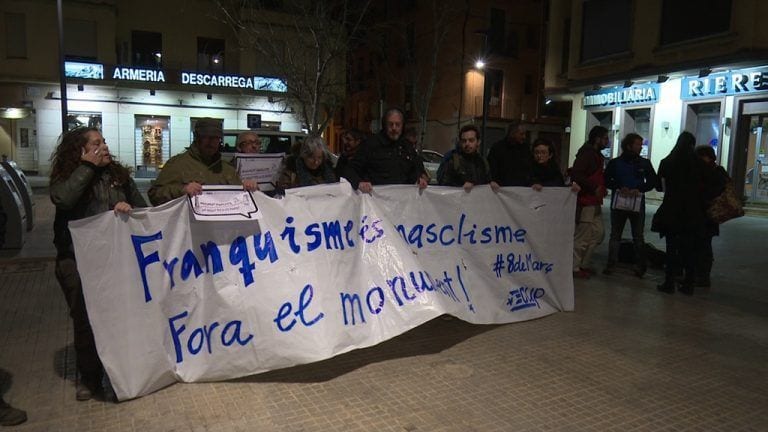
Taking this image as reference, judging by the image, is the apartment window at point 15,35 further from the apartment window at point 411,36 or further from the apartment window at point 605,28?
the apartment window at point 605,28

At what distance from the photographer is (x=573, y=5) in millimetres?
19750

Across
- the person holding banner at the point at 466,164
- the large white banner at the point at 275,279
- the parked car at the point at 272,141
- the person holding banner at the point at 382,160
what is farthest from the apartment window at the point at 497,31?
the large white banner at the point at 275,279

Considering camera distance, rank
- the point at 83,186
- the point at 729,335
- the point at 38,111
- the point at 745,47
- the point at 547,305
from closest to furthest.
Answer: the point at 83,186, the point at 729,335, the point at 547,305, the point at 745,47, the point at 38,111

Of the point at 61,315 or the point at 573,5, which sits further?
the point at 573,5

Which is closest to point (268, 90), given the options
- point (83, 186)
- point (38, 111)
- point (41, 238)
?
point (38, 111)

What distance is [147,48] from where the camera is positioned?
93.6ft

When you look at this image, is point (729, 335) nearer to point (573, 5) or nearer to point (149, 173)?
point (573, 5)

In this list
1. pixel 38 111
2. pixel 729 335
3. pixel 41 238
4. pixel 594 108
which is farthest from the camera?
pixel 38 111

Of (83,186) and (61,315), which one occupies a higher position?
(83,186)

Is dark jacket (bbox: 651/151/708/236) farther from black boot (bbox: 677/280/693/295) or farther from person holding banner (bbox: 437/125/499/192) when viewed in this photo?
person holding banner (bbox: 437/125/499/192)

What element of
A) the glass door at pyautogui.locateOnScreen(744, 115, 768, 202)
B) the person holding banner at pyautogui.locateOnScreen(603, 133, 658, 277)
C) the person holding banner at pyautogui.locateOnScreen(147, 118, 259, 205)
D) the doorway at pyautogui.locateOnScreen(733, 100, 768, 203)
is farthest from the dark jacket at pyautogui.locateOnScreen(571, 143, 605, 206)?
the glass door at pyautogui.locateOnScreen(744, 115, 768, 202)

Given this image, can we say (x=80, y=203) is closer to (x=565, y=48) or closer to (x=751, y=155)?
(x=751, y=155)

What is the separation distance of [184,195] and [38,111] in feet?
84.0

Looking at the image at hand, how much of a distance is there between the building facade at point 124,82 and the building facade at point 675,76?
13.0 metres
